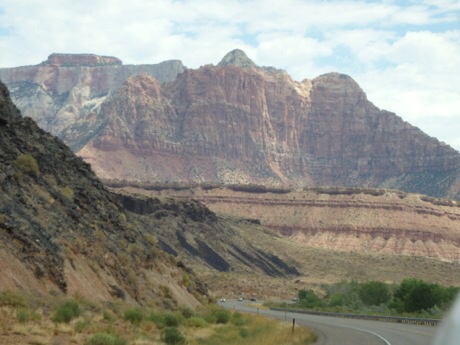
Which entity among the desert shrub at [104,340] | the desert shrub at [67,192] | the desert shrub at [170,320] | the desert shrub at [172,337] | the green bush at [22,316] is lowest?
the desert shrub at [170,320]

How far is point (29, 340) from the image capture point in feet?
69.7

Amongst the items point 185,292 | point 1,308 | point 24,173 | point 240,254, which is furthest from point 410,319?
point 240,254

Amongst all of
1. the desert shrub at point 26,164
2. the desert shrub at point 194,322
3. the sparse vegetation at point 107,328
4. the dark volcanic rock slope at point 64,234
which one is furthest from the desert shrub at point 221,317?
the desert shrub at point 26,164

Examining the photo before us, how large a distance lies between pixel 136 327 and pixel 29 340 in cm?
941

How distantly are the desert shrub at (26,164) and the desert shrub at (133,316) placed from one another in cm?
1048

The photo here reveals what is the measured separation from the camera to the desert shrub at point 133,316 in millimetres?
31219

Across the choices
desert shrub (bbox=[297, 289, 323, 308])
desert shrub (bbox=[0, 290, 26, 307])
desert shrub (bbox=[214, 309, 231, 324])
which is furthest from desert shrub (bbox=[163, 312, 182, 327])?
desert shrub (bbox=[297, 289, 323, 308])

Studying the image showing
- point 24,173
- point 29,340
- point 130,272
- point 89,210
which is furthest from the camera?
point 89,210

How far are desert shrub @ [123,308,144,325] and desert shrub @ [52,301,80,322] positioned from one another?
333 centimetres

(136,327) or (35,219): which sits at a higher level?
(35,219)

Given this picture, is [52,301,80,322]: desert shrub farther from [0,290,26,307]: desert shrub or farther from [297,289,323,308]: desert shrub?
[297,289,323,308]: desert shrub

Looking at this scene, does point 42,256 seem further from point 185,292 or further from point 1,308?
point 185,292

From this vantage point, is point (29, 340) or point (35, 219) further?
point (35, 219)

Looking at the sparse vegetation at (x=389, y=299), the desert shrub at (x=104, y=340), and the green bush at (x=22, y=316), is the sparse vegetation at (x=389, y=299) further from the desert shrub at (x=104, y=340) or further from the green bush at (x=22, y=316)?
the green bush at (x=22, y=316)
